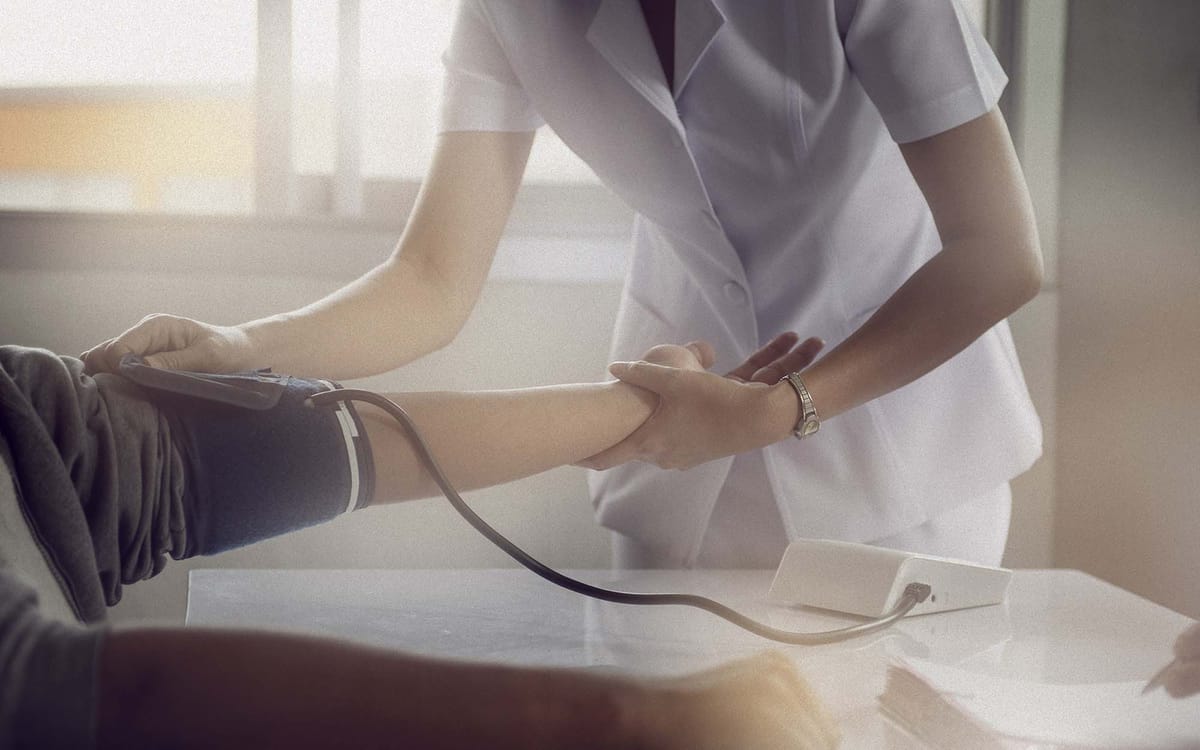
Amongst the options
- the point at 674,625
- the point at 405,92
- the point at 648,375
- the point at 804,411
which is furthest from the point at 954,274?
the point at 405,92

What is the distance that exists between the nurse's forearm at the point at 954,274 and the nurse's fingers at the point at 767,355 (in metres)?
0.09

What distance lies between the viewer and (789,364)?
1.09 meters

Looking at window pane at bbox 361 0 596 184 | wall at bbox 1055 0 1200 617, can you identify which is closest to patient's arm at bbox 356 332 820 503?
wall at bbox 1055 0 1200 617

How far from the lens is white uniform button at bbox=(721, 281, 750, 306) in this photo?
3.84 feet

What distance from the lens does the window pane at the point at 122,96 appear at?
6.24ft

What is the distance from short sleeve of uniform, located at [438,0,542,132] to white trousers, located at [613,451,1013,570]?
0.50 meters

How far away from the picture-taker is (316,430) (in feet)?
2.54

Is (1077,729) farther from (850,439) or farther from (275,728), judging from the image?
(850,439)

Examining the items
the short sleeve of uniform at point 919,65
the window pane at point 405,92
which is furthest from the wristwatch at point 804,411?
the window pane at point 405,92

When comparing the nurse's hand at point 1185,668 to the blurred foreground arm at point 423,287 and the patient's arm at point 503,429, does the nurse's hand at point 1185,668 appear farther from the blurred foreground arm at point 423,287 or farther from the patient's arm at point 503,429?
the blurred foreground arm at point 423,287

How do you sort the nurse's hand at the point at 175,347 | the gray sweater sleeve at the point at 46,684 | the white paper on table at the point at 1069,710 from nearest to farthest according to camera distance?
the gray sweater sleeve at the point at 46,684
the white paper on table at the point at 1069,710
the nurse's hand at the point at 175,347

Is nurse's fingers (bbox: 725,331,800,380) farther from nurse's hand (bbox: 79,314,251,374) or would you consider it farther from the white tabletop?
nurse's hand (bbox: 79,314,251,374)

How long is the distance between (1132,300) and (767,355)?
0.90 meters

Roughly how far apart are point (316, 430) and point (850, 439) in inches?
25.5
